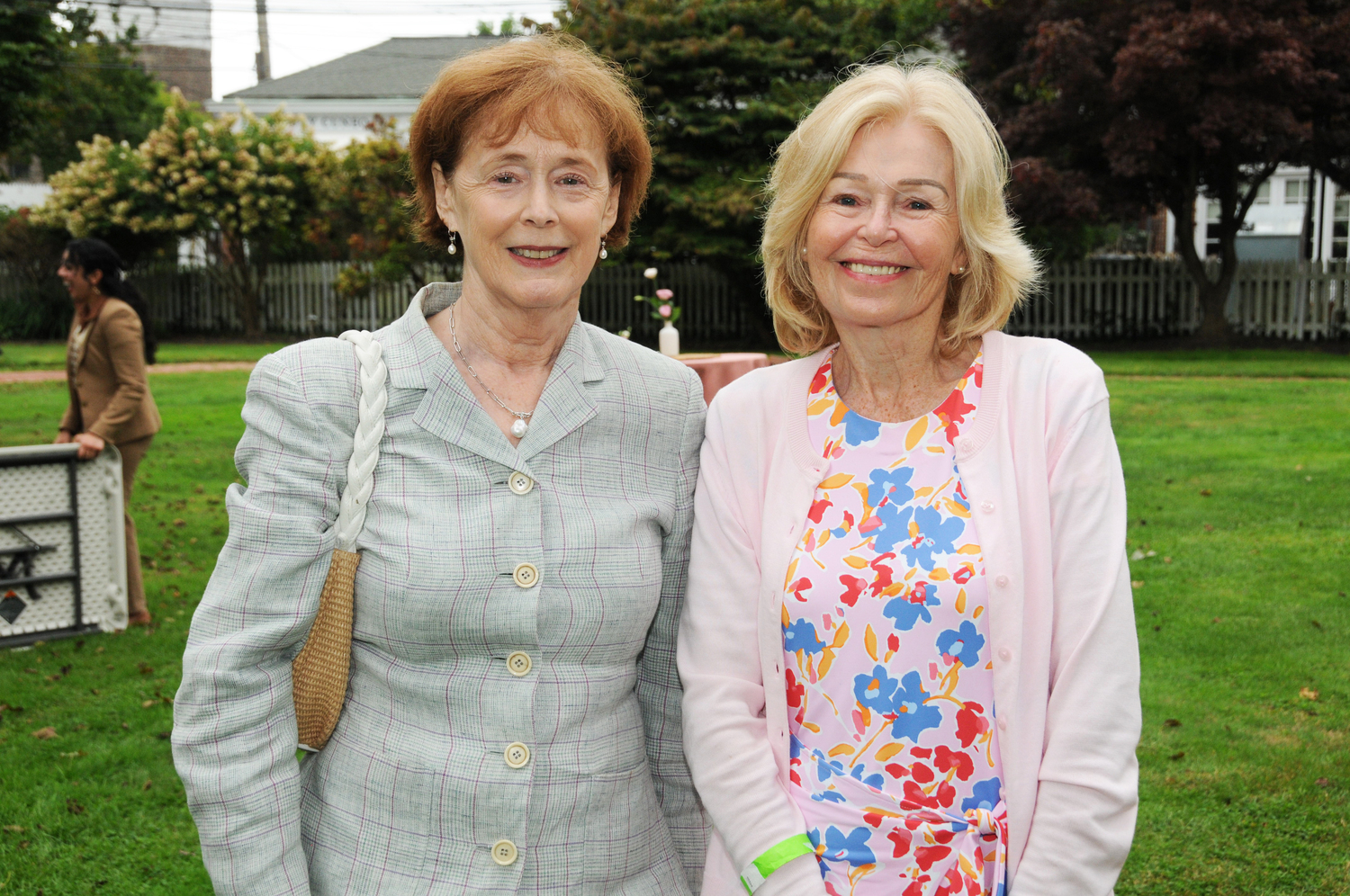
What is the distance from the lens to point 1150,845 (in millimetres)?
4145

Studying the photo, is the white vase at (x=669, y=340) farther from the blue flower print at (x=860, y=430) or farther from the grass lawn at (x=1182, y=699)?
the blue flower print at (x=860, y=430)

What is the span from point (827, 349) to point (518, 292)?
0.69m

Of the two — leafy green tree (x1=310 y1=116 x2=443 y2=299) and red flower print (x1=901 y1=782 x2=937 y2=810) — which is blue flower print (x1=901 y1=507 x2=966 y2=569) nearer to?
red flower print (x1=901 y1=782 x2=937 y2=810)

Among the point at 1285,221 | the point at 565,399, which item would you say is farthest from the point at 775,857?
the point at 1285,221

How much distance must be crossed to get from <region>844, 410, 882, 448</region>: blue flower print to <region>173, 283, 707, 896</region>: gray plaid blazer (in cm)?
42

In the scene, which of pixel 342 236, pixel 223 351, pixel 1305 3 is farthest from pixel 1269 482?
pixel 342 236

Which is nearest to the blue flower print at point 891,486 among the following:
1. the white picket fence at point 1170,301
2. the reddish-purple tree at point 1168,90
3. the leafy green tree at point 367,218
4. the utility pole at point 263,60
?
the reddish-purple tree at point 1168,90

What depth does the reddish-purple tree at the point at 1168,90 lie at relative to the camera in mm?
17391

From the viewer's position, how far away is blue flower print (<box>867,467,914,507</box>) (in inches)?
83.7

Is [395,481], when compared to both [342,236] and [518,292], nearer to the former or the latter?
[518,292]

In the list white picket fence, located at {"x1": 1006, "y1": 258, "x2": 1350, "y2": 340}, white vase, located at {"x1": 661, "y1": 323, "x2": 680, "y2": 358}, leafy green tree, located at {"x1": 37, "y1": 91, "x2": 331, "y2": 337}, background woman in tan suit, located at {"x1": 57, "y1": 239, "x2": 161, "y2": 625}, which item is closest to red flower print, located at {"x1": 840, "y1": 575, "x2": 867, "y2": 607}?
white vase, located at {"x1": 661, "y1": 323, "x2": 680, "y2": 358}

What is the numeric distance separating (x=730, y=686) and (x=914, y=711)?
0.33 meters

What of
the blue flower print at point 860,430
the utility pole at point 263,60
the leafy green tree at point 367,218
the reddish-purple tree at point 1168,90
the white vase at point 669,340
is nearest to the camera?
the blue flower print at point 860,430

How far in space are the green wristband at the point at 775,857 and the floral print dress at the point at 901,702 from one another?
0.04 metres
